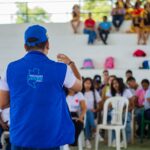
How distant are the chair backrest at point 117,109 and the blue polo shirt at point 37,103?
4.87 meters

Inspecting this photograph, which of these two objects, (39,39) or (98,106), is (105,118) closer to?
(98,106)

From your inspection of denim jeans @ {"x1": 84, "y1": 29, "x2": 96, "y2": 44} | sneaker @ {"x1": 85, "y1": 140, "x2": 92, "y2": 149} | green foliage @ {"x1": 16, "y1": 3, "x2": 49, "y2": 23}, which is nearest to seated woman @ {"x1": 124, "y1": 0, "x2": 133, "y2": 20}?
denim jeans @ {"x1": 84, "y1": 29, "x2": 96, "y2": 44}

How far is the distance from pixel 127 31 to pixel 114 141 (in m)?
6.27

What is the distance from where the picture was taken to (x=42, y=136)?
2660 millimetres

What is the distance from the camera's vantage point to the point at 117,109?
776cm

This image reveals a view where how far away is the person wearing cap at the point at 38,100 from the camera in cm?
267

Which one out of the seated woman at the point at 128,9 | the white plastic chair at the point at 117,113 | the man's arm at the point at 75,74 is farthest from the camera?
the seated woman at the point at 128,9

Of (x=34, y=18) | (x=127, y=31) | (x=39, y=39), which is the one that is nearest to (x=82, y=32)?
(x=127, y=31)

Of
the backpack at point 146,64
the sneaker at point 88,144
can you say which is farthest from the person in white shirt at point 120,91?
the backpack at point 146,64

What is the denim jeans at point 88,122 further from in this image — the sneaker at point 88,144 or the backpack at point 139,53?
the backpack at point 139,53

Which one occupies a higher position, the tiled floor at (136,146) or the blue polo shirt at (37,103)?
the blue polo shirt at (37,103)

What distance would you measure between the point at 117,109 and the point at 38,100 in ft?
A: 16.9

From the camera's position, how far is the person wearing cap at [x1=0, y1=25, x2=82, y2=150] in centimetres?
267

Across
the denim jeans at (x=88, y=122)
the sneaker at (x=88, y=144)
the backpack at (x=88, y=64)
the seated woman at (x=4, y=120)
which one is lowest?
the sneaker at (x=88, y=144)
